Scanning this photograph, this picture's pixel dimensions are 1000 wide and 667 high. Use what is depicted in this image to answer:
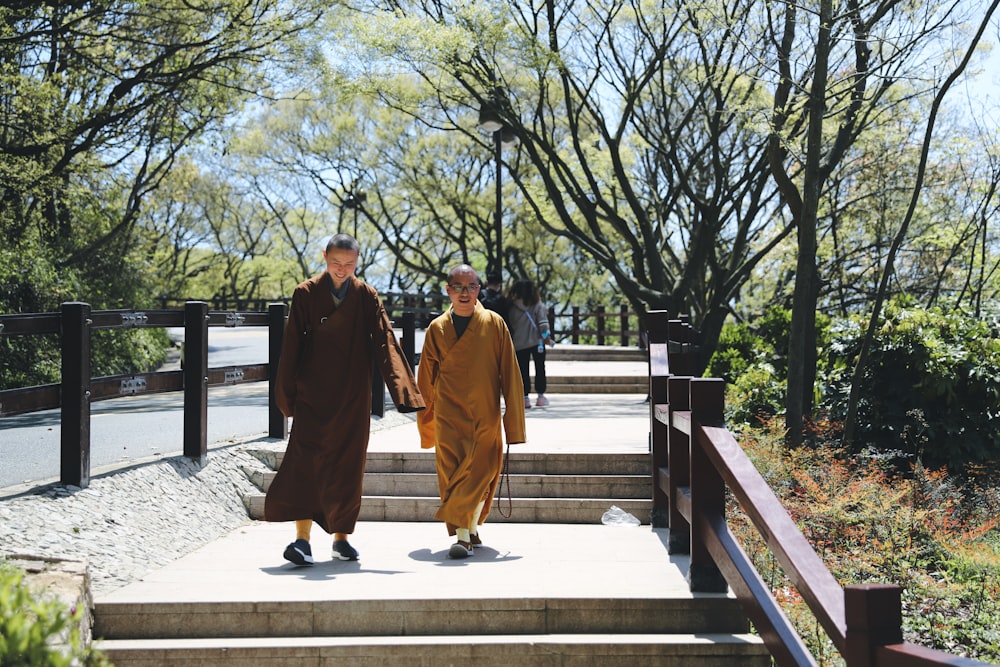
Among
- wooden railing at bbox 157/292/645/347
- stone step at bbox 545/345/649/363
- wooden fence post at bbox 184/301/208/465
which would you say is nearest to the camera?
wooden fence post at bbox 184/301/208/465

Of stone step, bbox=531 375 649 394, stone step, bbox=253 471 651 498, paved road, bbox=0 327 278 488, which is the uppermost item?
stone step, bbox=531 375 649 394

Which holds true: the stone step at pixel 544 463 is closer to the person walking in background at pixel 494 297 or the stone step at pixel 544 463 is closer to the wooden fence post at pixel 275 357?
the wooden fence post at pixel 275 357

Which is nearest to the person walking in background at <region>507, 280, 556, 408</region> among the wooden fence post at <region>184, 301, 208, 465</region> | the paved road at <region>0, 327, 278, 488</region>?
the paved road at <region>0, 327, 278, 488</region>

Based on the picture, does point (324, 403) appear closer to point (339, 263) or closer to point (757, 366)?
point (339, 263)

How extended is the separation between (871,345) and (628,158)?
15310 millimetres

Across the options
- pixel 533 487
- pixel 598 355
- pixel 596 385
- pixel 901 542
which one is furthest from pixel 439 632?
pixel 598 355

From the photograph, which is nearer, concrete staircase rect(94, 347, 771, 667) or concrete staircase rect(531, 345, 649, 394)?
concrete staircase rect(94, 347, 771, 667)

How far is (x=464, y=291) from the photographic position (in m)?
6.39

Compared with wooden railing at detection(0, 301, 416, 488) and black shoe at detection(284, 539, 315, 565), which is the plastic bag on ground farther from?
wooden railing at detection(0, 301, 416, 488)

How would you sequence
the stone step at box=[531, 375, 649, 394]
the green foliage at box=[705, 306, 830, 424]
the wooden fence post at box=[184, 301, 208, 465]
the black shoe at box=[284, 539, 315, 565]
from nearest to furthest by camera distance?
the black shoe at box=[284, 539, 315, 565]
the wooden fence post at box=[184, 301, 208, 465]
the green foliage at box=[705, 306, 830, 424]
the stone step at box=[531, 375, 649, 394]

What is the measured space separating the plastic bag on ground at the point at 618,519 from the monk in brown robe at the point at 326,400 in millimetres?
2124

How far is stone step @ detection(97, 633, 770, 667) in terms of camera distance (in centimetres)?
484

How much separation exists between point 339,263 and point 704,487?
247cm

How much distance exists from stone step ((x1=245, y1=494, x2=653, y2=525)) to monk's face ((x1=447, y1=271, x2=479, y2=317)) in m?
1.88
